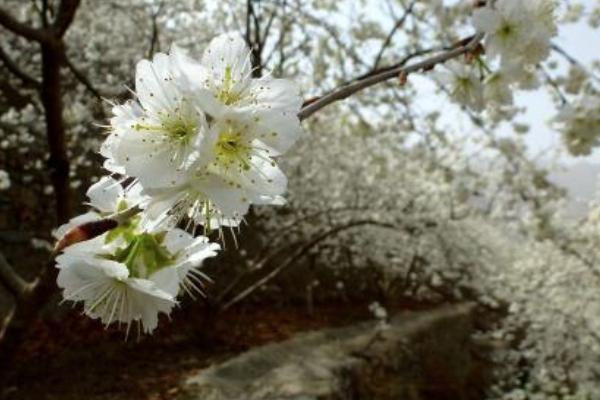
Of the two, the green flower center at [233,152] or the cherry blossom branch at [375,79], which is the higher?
the cherry blossom branch at [375,79]

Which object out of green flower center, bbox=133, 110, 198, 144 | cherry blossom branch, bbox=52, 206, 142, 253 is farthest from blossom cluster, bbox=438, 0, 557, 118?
cherry blossom branch, bbox=52, 206, 142, 253

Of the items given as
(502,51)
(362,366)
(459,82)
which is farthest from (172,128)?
(362,366)

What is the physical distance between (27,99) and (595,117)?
→ 5.89m

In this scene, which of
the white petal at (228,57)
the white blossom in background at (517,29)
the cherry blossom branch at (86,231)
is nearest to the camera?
the cherry blossom branch at (86,231)

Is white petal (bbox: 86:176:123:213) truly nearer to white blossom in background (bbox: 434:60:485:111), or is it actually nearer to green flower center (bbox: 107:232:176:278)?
green flower center (bbox: 107:232:176:278)

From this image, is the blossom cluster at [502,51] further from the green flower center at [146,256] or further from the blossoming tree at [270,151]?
the green flower center at [146,256]

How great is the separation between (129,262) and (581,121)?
205cm

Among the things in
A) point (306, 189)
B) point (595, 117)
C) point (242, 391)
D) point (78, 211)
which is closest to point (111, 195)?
point (595, 117)

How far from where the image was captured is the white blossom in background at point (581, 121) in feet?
7.99

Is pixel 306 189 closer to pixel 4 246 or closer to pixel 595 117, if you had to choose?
pixel 4 246

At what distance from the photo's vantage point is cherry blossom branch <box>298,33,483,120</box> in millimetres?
970

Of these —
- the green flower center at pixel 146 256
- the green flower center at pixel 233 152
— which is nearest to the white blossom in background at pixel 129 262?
the green flower center at pixel 146 256

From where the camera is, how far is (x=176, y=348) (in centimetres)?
585

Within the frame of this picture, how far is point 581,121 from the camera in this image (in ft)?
8.10
